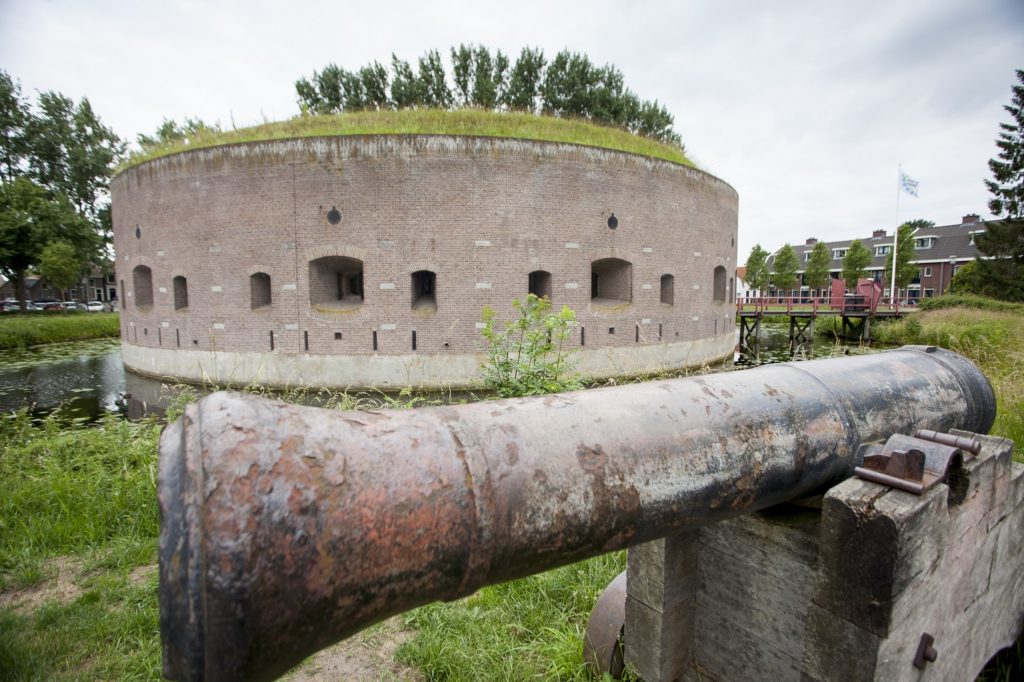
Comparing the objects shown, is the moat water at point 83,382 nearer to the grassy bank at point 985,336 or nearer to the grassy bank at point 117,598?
the grassy bank at point 985,336

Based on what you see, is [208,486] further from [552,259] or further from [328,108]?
[328,108]

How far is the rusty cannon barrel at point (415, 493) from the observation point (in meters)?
0.66

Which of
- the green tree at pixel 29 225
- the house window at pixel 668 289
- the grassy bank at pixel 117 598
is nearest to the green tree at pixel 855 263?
the house window at pixel 668 289

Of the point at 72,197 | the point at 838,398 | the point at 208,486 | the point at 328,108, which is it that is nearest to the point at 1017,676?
the point at 838,398

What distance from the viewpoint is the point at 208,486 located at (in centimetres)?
68

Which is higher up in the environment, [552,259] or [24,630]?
[552,259]

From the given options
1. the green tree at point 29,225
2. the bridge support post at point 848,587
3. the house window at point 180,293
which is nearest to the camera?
the bridge support post at point 848,587

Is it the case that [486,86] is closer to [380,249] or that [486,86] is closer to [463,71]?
[463,71]

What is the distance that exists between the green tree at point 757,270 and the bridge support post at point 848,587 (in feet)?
118

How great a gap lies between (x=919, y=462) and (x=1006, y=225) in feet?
91.6

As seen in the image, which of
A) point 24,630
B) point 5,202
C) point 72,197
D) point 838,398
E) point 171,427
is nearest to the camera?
point 171,427

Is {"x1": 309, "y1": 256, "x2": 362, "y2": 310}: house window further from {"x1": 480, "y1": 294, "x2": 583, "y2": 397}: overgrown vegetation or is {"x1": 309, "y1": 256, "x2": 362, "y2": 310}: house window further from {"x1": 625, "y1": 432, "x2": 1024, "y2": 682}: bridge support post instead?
{"x1": 625, "y1": 432, "x2": 1024, "y2": 682}: bridge support post

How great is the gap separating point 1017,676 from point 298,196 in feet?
36.8

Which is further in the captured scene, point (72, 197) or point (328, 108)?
point (72, 197)
